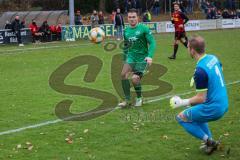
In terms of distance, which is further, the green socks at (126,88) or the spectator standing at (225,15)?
the spectator standing at (225,15)

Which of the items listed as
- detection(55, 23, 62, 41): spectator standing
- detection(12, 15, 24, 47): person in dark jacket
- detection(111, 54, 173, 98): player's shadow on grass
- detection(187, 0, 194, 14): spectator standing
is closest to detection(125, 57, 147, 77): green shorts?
detection(111, 54, 173, 98): player's shadow on grass

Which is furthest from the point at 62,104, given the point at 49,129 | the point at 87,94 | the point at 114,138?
the point at 114,138

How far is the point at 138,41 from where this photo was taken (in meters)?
10.9

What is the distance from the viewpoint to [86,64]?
1903 centimetres

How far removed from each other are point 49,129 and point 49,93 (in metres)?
4.01

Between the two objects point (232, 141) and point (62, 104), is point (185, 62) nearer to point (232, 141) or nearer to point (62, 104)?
point (62, 104)

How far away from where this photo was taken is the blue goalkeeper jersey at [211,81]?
6.52m

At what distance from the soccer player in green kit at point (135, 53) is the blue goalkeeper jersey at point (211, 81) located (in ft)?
13.3

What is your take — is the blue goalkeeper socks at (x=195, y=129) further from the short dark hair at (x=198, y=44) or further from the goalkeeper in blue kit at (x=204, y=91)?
the short dark hair at (x=198, y=44)

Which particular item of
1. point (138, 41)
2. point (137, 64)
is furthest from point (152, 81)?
point (138, 41)

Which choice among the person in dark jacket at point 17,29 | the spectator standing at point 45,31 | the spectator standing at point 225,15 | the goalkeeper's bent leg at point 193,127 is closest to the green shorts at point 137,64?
the goalkeeper's bent leg at point 193,127

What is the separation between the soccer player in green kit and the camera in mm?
10727

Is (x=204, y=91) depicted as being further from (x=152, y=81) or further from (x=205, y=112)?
(x=152, y=81)

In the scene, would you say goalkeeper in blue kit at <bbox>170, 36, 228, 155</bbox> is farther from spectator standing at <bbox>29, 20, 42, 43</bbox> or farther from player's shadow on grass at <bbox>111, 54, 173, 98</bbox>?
spectator standing at <bbox>29, 20, 42, 43</bbox>
